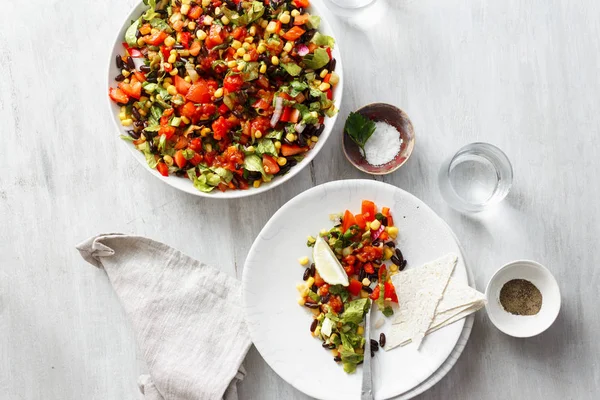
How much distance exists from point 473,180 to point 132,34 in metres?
2.03

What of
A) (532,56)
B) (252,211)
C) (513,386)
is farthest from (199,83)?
(513,386)

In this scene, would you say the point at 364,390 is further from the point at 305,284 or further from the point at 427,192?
the point at 427,192

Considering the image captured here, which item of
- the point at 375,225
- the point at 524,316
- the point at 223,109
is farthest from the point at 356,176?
the point at 524,316

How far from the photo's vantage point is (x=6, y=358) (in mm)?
3473

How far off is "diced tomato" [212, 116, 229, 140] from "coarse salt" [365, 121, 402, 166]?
0.78 metres

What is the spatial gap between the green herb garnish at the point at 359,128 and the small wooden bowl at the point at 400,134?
0.18 ft

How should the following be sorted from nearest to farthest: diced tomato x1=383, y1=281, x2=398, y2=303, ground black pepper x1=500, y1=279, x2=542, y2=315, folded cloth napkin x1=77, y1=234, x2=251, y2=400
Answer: diced tomato x1=383, y1=281, x2=398, y2=303 < ground black pepper x1=500, y1=279, x2=542, y2=315 < folded cloth napkin x1=77, y1=234, x2=251, y2=400

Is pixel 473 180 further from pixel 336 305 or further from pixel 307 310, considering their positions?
pixel 307 310

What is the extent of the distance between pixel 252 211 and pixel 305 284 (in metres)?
0.54

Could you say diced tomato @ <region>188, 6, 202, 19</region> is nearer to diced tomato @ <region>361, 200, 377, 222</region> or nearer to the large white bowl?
the large white bowl

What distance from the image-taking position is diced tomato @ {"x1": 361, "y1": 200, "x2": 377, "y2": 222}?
10.1 feet

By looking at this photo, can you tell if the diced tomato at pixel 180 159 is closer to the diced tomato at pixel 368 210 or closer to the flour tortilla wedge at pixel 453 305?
the diced tomato at pixel 368 210

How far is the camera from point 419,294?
9.98 ft

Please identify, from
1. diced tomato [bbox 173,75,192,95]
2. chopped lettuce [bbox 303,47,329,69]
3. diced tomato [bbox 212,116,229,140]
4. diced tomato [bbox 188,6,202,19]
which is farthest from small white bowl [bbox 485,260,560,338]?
diced tomato [bbox 188,6,202,19]
